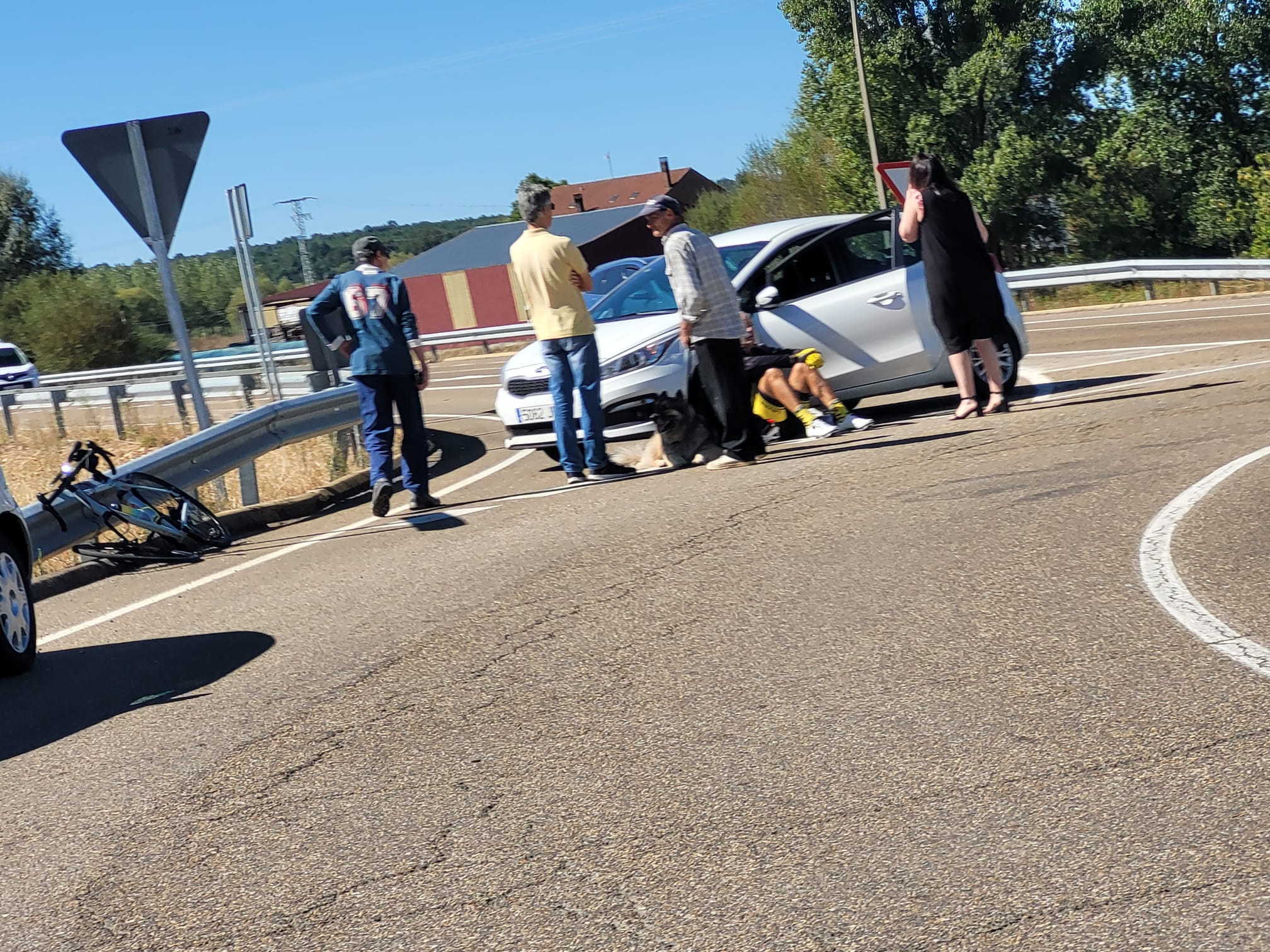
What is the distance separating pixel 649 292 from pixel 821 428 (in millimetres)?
1920

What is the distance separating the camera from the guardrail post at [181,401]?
19047 mm

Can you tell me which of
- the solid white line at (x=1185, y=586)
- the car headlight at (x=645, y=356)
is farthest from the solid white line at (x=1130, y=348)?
the solid white line at (x=1185, y=586)

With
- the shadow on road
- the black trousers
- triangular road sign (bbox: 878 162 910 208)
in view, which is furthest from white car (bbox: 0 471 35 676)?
triangular road sign (bbox: 878 162 910 208)

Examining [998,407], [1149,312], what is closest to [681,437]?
[998,407]

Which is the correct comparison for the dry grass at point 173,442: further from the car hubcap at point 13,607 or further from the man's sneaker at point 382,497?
the car hubcap at point 13,607

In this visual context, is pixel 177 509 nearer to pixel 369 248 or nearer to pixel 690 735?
pixel 369 248

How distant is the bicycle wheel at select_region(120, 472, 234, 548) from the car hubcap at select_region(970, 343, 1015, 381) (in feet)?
18.6

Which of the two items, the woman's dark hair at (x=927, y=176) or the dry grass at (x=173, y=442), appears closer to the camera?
the woman's dark hair at (x=927, y=176)

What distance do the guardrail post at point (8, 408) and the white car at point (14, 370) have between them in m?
11.2

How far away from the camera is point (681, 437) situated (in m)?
10.6

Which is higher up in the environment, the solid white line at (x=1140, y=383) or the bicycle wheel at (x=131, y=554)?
the bicycle wheel at (x=131, y=554)

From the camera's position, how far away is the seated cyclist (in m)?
10.9

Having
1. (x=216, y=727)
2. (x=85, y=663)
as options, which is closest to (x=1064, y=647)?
(x=216, y=727)

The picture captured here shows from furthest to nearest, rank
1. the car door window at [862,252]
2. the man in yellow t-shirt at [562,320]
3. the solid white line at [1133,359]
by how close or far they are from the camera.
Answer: the solid white line at [1133,359] < the car door window at [862,252] < the man in yellow t-shirt at [562,320]
